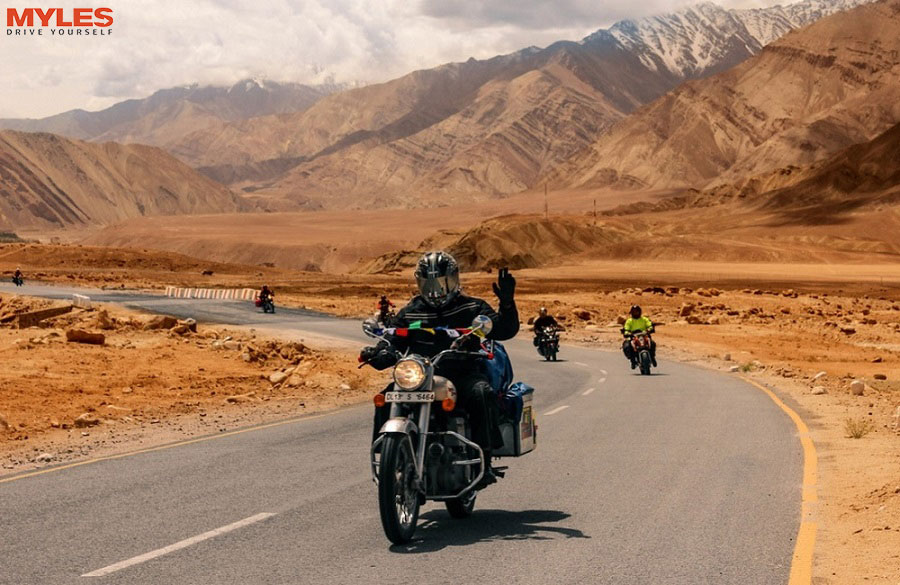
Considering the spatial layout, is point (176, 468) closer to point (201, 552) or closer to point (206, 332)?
point (201, 552)

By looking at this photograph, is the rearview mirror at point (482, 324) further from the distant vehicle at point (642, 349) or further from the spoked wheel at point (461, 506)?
the distant vehicle at point (642, 349)

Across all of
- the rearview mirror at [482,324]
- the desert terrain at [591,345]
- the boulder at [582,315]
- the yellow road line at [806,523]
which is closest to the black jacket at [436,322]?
the rearview mirror at [482,324]

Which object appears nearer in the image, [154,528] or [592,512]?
[154,528]

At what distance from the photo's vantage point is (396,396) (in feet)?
27.8

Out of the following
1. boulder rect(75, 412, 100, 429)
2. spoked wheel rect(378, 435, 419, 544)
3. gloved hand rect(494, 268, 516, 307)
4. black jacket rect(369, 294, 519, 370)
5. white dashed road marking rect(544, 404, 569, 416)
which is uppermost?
gloved hand rect(494, 268, 516, 307)

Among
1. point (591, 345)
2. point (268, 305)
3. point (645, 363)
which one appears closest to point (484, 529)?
point (645, 363)

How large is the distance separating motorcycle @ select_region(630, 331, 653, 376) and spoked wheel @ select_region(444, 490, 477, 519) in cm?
2016

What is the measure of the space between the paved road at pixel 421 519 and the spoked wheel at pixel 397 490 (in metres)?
0.17

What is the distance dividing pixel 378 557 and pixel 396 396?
1.13 m

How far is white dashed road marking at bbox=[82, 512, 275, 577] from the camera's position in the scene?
771 centimetres

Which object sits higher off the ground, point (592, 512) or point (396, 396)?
point (396, 396)

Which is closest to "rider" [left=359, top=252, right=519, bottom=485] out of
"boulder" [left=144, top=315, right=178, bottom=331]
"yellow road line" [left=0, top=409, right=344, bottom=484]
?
"yellow road line" [left=0, top=409, right=344, bottom=484]

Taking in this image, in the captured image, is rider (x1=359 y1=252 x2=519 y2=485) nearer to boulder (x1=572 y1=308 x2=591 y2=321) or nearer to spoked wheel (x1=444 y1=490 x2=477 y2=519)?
spoked wheel (x1=444 y1=490 x2=477 y2=519)

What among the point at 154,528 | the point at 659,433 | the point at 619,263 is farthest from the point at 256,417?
the point at 619,263
